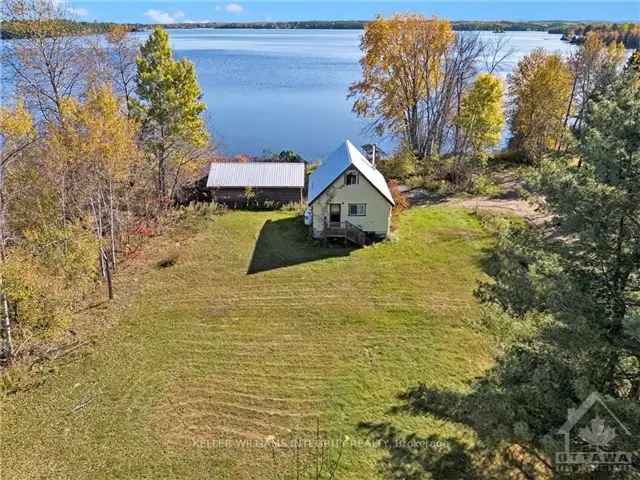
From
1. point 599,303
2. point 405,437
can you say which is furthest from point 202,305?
point 599,303

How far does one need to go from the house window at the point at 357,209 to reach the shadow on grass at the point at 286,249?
185 cm

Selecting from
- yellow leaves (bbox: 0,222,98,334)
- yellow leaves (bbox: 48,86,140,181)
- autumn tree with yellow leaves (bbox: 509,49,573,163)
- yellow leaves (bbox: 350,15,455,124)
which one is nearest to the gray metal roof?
yellow leaves (bbox: 48,86,140,181)

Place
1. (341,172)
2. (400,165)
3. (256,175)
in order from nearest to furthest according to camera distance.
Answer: (341,172) → (256,175) → (400,165)

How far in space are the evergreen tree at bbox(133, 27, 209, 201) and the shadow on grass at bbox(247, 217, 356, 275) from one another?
6.99m

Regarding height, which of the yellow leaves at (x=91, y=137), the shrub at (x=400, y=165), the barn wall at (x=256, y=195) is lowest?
the barn wall at (x=256, y=195)

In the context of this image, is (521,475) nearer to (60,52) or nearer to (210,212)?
(210,212)

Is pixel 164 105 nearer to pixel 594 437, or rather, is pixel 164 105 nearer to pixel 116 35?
pixel 116 35

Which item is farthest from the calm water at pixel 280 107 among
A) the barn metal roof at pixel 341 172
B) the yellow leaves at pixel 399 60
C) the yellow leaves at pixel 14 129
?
the yellow leaves at pixel 14 129

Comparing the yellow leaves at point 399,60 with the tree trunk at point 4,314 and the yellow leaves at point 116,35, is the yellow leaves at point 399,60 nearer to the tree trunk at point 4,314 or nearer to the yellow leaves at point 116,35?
the yellow leaves at point 116,35

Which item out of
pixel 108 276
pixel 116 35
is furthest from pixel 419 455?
pixel 116 35

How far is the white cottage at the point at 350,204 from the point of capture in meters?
23.4

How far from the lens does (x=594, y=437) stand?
26.1 ft

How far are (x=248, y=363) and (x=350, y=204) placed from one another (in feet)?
37.8

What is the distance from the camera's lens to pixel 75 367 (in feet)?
47.7
